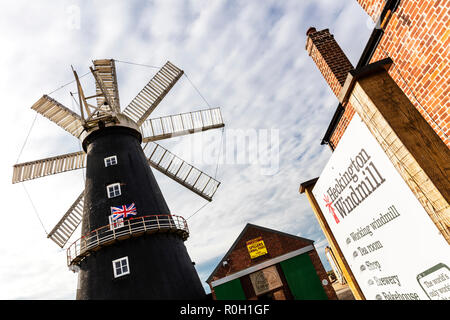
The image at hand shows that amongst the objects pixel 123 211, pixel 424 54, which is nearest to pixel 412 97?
pixel 424 54

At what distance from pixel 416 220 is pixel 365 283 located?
2.08 meters

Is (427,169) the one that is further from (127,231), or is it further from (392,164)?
(127,231)

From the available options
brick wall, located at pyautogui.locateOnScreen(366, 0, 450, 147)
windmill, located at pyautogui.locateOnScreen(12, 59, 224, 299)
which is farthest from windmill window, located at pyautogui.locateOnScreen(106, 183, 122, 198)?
brick wall, located at pyautogui.locateOnScreen(366, 0, 450, 147)

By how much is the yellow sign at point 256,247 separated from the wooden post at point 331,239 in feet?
36.4

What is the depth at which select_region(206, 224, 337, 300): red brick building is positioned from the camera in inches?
593

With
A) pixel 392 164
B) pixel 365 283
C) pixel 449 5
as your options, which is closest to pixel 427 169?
pixel 392 164

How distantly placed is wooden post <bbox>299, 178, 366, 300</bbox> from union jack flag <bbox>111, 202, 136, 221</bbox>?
7271mm

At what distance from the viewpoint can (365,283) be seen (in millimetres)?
4215

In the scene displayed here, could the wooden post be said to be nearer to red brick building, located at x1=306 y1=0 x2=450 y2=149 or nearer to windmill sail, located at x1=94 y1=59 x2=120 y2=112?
red brick building, located at x1=306 y1=0 x2=450 y2=149

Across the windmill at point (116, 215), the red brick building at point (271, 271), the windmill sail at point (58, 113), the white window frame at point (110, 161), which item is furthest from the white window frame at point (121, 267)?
the windmill sail at point (58, 113)

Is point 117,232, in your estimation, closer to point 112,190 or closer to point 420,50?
point 112,190

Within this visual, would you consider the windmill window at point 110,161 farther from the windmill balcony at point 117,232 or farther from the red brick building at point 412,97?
the red brick building at point 412,97
